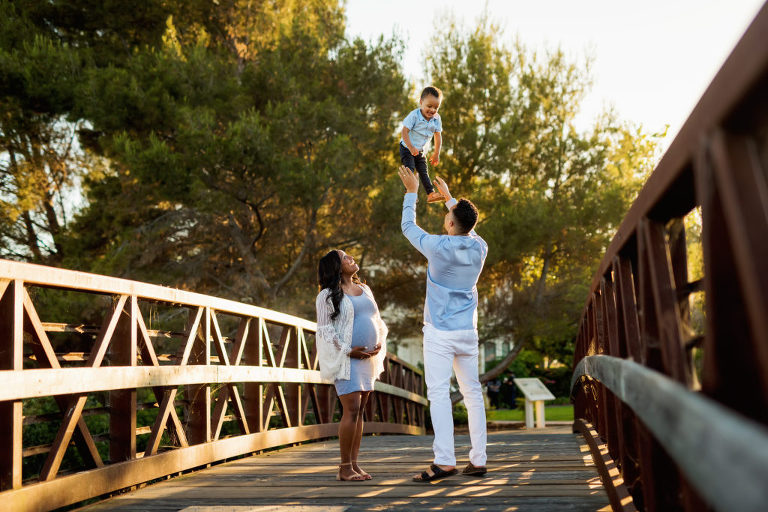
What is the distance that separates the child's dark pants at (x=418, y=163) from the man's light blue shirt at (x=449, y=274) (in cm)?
220

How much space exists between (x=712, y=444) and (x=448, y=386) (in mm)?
3696

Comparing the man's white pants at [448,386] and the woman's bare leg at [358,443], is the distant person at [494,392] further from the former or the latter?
the man's white pants at [448,386]

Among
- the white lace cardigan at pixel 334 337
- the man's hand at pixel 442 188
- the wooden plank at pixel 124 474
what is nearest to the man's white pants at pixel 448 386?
the white lace cardigan at pixel 334 337

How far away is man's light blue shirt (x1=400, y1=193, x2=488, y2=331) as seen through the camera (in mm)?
4863

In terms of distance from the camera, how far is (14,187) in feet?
54.6

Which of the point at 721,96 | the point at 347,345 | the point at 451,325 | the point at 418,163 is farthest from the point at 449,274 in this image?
the point at 721,96

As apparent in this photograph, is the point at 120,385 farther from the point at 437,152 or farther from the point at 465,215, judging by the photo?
the point at 437,152

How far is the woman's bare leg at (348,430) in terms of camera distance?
16.4ft

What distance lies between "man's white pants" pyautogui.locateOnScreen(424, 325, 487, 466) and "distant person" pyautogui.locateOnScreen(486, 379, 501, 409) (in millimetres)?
25247

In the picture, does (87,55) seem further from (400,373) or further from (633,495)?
(633,495)

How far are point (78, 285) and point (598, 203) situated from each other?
1746 cm

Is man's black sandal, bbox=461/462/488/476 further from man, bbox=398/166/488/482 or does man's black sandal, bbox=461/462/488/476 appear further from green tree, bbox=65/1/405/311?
green tree, bbox=65/1/405/311

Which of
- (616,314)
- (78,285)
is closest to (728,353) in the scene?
(616,314)

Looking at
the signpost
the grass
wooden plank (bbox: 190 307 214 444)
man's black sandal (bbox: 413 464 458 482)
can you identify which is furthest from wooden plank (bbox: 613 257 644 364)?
the grass
